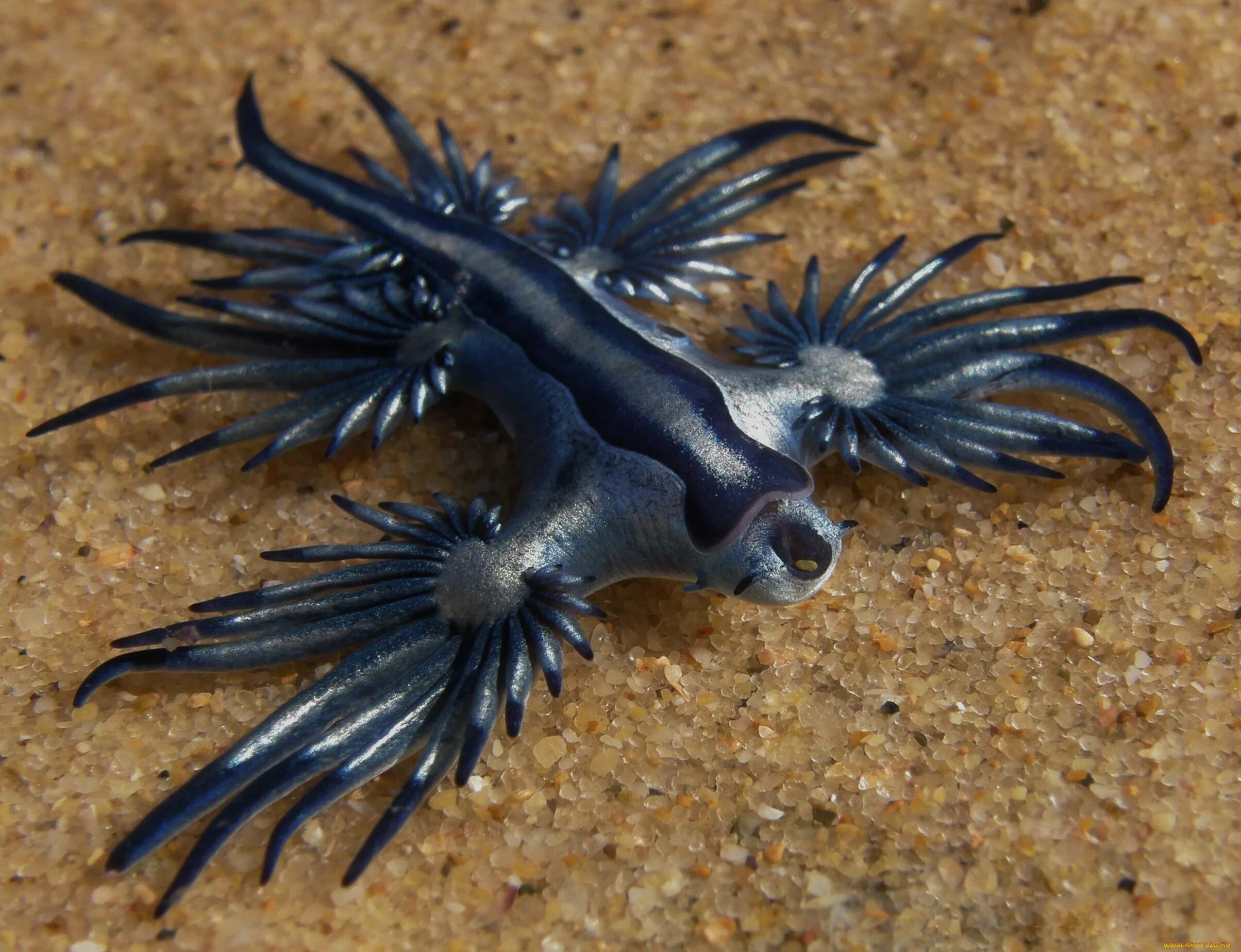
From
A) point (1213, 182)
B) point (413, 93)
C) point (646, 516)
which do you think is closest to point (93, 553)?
point (646, 516)

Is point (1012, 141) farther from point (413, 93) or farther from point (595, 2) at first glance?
point (413, 93)

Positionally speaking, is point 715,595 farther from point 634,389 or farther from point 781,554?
point 634,389

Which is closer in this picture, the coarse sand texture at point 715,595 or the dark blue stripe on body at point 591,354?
the coarse sand texture at point 715,595

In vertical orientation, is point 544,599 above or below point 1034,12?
below

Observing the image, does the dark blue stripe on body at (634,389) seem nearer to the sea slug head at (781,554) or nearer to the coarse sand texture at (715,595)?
the sea slug head at (781,554)

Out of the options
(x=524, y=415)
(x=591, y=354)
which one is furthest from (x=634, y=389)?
(x=524, y=415)

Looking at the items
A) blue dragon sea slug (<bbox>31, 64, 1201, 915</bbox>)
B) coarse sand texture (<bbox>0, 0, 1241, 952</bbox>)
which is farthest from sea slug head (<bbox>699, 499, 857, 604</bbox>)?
coarse sand texture (<bbox>0, 0, 1241, 952</bbox>)

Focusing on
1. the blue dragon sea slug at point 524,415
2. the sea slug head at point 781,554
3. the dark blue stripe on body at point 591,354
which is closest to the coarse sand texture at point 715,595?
the blue dragon sea slug at point 524,415

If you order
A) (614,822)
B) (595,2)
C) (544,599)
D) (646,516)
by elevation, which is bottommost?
(614,822)
